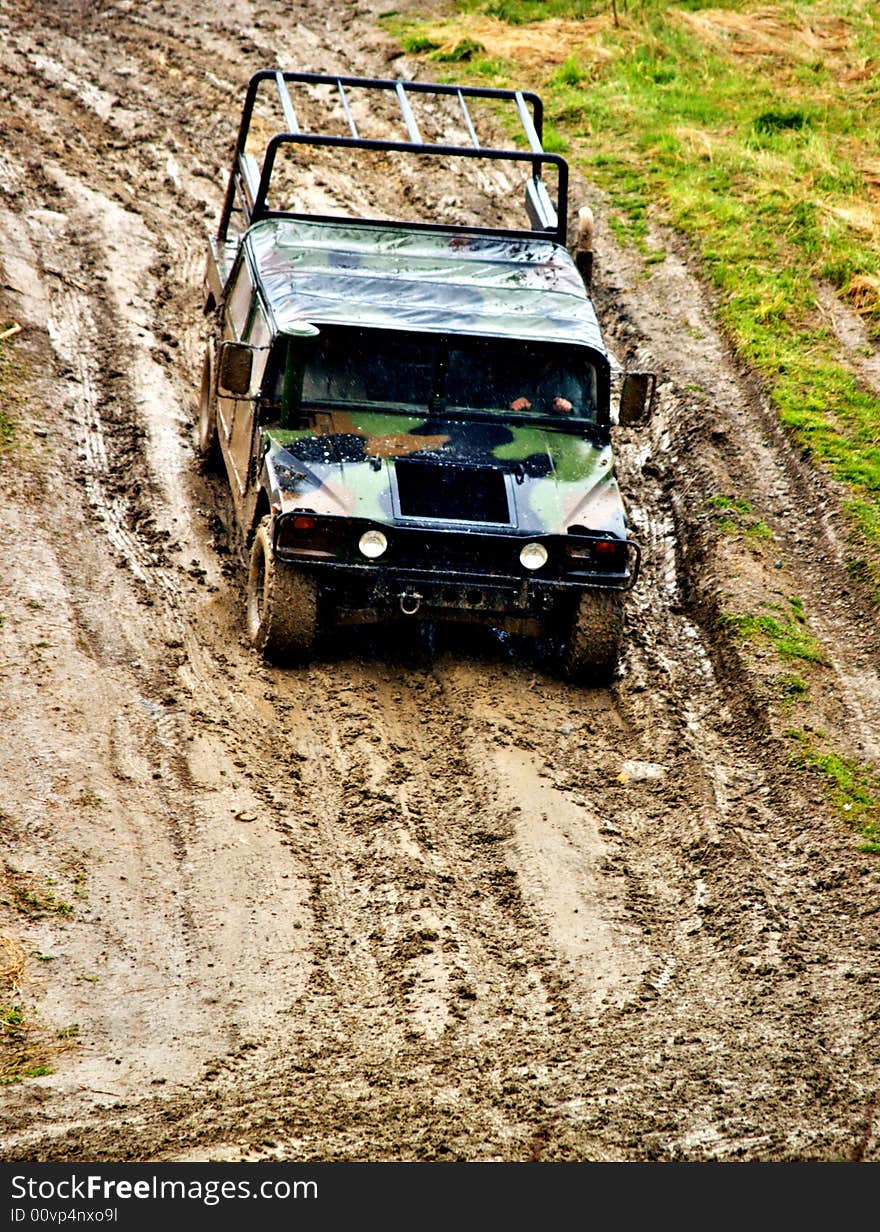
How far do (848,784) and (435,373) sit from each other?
3084 millimetres

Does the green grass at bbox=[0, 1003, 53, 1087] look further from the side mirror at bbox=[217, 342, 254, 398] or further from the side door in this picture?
the side door

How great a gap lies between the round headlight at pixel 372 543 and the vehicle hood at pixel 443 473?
0.09 metres

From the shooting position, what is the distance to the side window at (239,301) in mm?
9789

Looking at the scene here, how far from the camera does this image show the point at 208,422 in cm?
1094

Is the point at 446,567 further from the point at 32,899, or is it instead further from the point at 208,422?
the point at 208,422

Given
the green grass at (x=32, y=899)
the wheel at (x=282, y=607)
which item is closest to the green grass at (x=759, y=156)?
the wheel at (x=282, y=607)

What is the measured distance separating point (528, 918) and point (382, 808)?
1.07 metres

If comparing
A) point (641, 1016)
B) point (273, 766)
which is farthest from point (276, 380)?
point (641, 1016)

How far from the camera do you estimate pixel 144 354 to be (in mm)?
12320

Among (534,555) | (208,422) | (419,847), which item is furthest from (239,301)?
(419,847)

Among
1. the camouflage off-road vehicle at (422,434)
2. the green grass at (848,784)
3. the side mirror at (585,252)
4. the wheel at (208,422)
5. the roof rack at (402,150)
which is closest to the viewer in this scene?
the green grass at (848,784)

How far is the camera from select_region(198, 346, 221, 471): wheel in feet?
35.5

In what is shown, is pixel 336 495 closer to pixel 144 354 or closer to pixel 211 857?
pixel 211 857

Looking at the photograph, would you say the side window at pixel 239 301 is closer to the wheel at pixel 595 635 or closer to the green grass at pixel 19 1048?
the wheel at pixel 595 635
